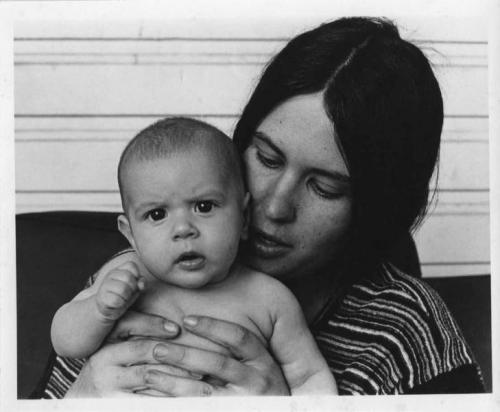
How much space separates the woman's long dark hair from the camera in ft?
3.15

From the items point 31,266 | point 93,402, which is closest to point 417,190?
point 93,402

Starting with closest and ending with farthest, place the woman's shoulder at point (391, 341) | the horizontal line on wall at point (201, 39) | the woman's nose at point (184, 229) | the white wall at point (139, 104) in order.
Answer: the woman's nose at point (184, 229) → the woman's shoulder at point (391, 341) → the horizontal line on wall at point (201, 39) → the white wall at point (139, 104)

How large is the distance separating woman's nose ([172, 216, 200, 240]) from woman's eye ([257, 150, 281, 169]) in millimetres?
151

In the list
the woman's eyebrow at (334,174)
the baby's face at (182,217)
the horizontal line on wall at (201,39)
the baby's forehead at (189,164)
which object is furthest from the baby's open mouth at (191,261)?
the horizontal line on wall at (201,39)

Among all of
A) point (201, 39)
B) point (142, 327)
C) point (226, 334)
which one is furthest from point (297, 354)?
point (201, 39)

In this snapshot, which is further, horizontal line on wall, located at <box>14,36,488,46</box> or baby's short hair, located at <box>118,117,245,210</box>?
horizontal line on wall, located at <box>14,36,488,46</box>

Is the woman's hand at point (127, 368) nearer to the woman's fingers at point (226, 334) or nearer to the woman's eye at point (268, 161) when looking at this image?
the woman's fingers at point (226, 334)

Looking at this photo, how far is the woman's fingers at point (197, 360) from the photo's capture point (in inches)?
36.4

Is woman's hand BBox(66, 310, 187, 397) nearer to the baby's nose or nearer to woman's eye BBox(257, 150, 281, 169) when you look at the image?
the baby's nose

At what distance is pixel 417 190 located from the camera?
1.10m

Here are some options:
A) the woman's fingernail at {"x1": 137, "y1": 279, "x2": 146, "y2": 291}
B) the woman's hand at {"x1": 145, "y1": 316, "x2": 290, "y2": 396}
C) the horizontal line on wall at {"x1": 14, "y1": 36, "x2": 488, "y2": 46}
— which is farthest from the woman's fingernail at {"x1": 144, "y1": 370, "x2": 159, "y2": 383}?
the horizontal line on wall at {"x1": 14, "y1": 36, "x2": 488, "y2": 46}

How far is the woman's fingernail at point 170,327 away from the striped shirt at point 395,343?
251mm

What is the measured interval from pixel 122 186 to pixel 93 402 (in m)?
0.33

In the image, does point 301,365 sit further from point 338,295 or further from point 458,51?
point 458,51
